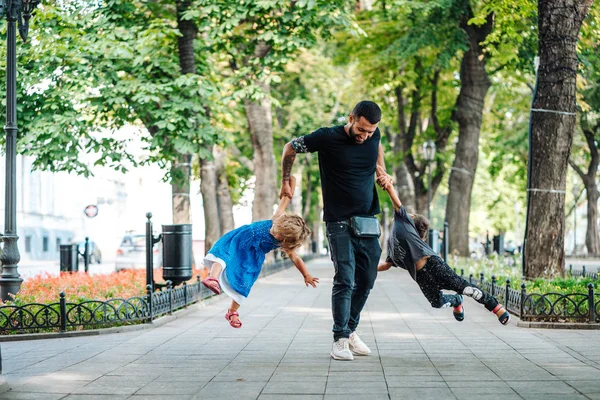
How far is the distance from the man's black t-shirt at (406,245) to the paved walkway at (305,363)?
33.7 inches

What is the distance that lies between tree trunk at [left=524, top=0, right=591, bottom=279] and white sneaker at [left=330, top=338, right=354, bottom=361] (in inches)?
270

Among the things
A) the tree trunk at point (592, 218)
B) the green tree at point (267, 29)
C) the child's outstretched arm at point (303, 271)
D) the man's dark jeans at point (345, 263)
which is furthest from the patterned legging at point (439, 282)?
the tree trunk at point (592, 218)

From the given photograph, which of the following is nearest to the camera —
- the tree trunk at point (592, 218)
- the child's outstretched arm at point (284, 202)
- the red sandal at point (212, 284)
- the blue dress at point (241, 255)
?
the child's outstretched arm at point (284, 202)

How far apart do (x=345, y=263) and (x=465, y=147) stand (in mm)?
19023

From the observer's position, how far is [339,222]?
7.80 meters

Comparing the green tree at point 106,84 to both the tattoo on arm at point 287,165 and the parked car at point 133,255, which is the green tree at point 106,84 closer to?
the parked car at point 133,255

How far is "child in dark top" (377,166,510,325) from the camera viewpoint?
784 cm

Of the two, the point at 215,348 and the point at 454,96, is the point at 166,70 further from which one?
the point at 454,96

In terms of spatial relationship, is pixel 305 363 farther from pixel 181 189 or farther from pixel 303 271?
pixel 181 189

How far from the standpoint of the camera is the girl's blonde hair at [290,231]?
25.6ft

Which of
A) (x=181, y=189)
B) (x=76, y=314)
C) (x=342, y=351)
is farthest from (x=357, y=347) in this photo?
(x=181, y=189)

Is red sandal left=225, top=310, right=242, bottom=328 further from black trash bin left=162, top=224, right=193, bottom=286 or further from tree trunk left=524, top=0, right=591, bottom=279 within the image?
tree trunk left=524, top=0, right=591, bottom=279

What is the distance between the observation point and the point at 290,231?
7.81 meters

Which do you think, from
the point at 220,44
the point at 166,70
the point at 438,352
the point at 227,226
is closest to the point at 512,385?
the point at 438,352
